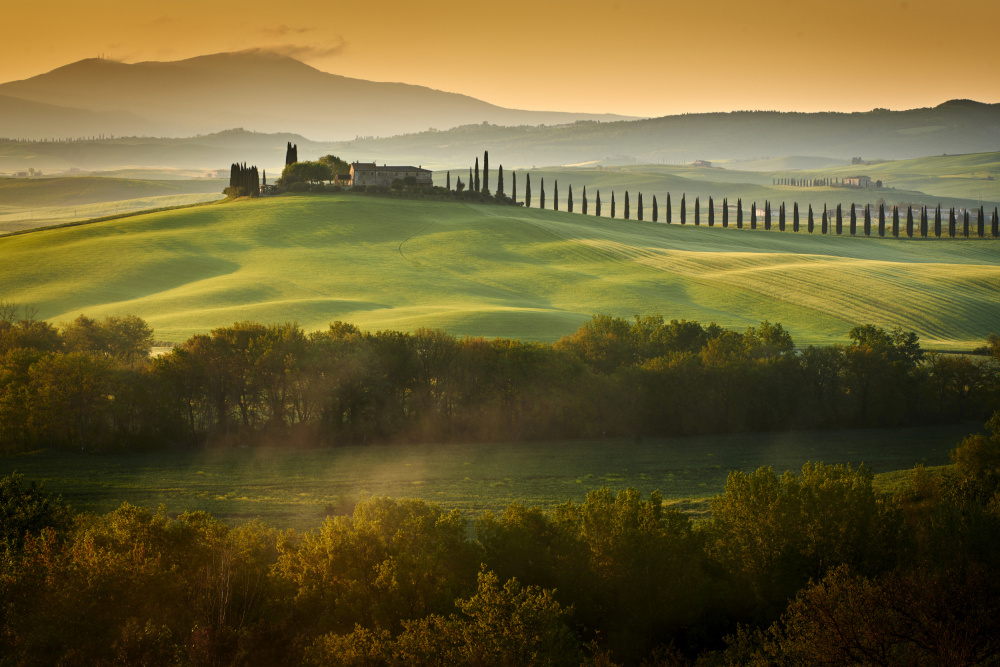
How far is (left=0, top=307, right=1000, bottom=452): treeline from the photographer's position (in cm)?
4225

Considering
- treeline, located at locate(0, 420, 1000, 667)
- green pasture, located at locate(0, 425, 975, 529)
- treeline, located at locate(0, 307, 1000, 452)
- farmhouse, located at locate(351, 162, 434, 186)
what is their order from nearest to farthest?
treeline, located at locate(0, 420, 1000, 667), green pasture, located at locate(0, 425, 975, 529), treeline, located at locate(0, 307, 1000, 452), farmhouse, located at locate(351, 162, 434, 186)

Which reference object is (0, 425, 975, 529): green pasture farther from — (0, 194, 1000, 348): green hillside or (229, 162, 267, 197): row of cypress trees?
(229, 162, 267, 197): row of cypress trees

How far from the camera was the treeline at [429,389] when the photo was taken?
4225 cm

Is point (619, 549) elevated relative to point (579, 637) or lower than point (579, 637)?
elevated

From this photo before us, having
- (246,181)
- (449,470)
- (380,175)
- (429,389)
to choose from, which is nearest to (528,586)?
(449,470)

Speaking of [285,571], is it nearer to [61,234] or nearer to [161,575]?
[161,575]

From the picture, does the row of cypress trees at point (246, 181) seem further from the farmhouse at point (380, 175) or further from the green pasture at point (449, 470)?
the green pasture at point (449, 470)

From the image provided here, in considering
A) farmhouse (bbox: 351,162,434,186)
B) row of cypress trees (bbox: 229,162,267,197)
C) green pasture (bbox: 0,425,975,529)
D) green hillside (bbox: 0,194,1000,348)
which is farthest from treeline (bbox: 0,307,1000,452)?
farmhouse (bbox: 351,162,434,186)

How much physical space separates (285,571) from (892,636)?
14.8 meters

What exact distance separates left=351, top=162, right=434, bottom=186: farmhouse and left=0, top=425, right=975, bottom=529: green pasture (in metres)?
90.7

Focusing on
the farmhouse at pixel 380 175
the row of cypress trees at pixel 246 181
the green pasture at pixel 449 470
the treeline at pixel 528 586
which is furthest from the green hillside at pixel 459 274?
the treeline at pixel 528 586

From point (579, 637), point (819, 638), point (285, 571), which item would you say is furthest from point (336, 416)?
point (819, 638)

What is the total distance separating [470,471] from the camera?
129ft

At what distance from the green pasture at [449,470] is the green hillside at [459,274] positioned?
18828 mm
